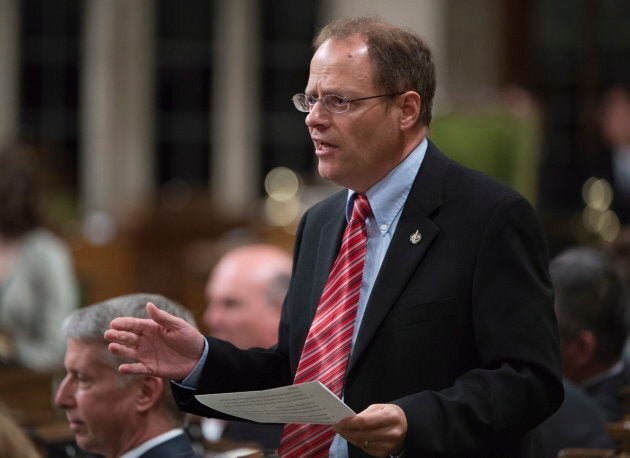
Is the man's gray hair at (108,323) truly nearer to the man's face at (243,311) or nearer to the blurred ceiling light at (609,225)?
the man's face at (243,311)

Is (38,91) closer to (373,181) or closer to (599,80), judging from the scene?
(599,80)

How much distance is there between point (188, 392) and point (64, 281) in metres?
3.77

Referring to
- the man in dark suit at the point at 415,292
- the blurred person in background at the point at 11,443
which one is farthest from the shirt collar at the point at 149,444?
the blurred person in background at the point at 11,443

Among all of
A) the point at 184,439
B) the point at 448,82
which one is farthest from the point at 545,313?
the point at 448,82

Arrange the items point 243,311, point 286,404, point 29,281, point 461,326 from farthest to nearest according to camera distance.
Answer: point 29,281, point 243,311, point 461,326, point 286,404

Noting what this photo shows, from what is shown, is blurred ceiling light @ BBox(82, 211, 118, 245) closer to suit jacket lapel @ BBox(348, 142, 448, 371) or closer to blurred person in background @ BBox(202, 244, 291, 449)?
blurred person in background @ BBox(202, 244, 291, 449)

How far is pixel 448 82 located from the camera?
11.0m

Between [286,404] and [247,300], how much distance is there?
2481 millimetres

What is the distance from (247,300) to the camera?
488 cm

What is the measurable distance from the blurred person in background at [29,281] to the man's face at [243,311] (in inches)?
59.5

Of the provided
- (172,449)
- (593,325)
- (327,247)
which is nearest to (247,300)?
(593,325)

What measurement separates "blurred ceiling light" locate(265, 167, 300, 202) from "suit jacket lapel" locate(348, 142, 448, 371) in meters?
7.84

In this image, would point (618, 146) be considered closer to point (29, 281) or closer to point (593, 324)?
point (29, 281)

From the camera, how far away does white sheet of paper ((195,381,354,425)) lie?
232 cm
